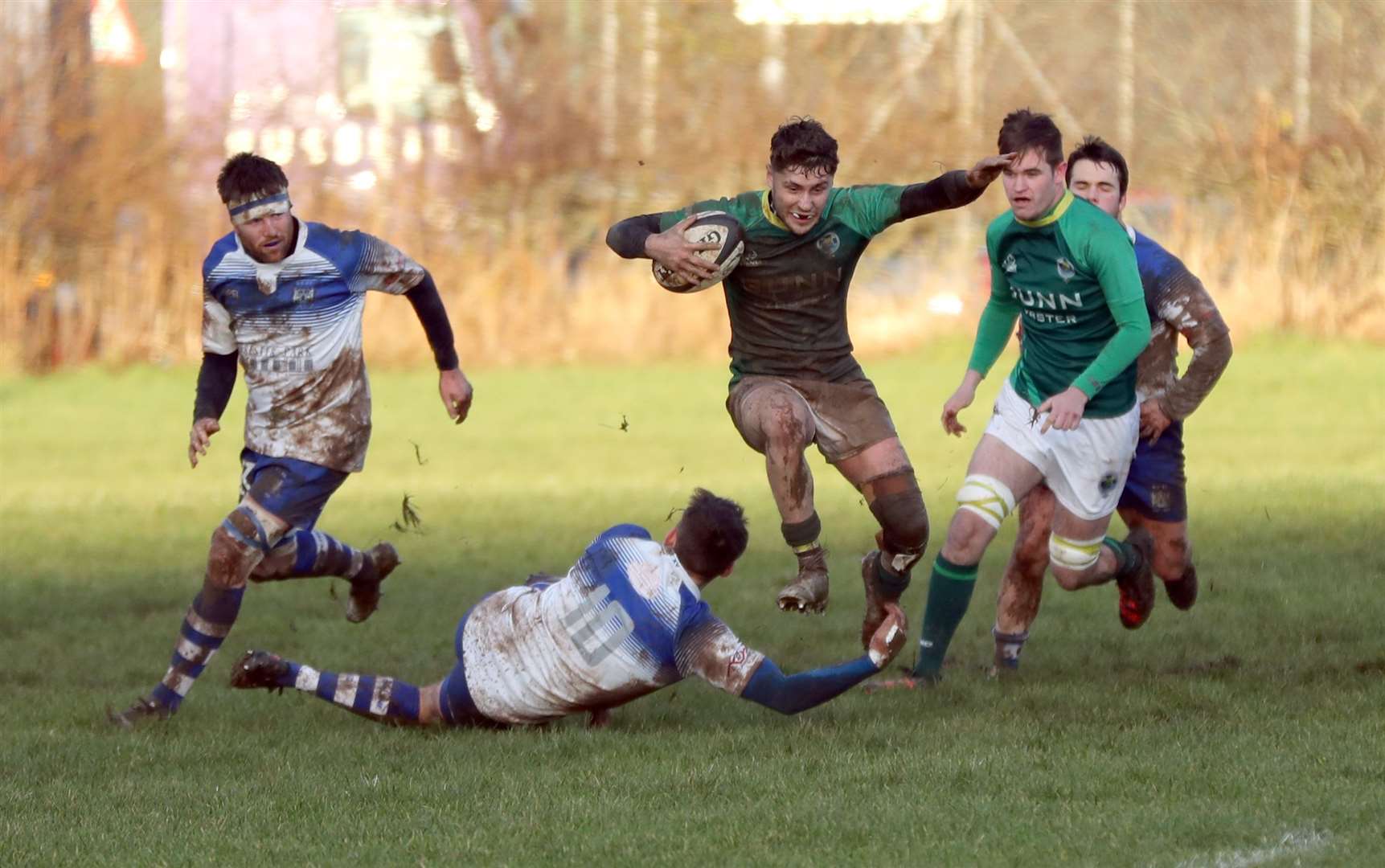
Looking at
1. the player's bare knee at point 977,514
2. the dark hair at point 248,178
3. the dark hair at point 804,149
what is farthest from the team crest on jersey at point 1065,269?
the dark hair at point 248,178

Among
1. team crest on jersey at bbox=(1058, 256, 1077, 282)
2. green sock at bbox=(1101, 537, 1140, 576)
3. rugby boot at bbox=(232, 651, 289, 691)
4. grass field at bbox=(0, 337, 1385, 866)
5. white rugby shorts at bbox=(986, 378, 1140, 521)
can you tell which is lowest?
grass field at bbox=(0, 337, 1385, 866)

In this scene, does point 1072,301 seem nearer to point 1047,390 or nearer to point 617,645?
point 1047,390

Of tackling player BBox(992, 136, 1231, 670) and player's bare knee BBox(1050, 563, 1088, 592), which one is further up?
tackling player BBox(992, 136, 1231, 670)

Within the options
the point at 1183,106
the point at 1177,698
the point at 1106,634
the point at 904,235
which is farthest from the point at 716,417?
the point at 1177,698

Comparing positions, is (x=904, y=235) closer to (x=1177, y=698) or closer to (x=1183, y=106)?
(x=1183, y=106)

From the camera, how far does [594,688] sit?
7.12 m

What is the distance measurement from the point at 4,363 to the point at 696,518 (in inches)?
662

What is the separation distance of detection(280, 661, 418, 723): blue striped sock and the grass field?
0.11m

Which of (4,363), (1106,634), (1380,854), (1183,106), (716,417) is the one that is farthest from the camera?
(1183,106)

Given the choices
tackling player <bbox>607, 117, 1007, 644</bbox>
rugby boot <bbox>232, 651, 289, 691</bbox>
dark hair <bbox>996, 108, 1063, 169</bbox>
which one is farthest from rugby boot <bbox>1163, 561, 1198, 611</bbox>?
rugby boot <bbox>232, 651, 289, 691</bbox>

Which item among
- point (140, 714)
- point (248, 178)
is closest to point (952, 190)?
point (248, 178)

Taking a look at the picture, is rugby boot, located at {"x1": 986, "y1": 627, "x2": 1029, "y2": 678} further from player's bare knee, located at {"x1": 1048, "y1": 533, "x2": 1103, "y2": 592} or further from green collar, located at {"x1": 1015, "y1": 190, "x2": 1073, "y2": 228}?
green collar, located at {"x1": 1015, "y1": 190, "x2": 1073, "y2": 228}

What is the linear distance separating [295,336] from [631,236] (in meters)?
1.53

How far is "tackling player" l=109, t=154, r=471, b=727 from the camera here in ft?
26.5
